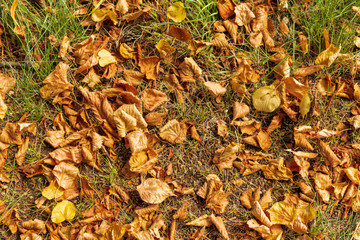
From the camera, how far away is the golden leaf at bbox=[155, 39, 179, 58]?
85.2 inches

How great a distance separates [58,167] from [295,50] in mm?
1811

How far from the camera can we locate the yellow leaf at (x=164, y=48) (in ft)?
7.09

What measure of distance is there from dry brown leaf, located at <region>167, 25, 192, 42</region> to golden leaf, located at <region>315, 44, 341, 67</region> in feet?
3.05

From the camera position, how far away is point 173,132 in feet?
7.01

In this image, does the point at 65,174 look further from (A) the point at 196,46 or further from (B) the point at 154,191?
(A) the point at 196,46

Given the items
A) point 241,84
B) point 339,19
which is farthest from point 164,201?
point 339,19

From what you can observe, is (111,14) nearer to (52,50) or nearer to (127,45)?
(127,45)

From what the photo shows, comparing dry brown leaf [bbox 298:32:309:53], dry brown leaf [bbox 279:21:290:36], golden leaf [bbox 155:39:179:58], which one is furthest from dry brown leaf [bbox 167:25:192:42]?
dry brown leaf [bbox 298:32:309:53]

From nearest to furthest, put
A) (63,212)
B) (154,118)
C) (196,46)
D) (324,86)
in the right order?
(63,212)
(154,118)
(196,46)
(324,86)

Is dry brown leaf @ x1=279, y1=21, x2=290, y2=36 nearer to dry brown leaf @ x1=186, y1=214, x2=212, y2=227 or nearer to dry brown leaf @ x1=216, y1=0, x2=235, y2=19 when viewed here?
dry brown leaf @ x1=216, y1=0, x2=235, y2=19

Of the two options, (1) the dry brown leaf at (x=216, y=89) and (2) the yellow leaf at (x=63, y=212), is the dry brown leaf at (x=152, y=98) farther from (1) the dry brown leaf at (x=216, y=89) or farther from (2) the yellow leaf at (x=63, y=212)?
(2) the yellow leaf at (x=63, y=212)

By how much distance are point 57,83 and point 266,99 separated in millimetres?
1356

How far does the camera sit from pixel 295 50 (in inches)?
93.3

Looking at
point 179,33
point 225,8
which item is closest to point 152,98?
point 179,33
